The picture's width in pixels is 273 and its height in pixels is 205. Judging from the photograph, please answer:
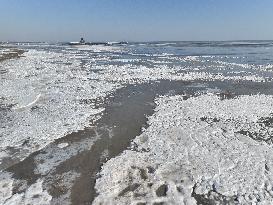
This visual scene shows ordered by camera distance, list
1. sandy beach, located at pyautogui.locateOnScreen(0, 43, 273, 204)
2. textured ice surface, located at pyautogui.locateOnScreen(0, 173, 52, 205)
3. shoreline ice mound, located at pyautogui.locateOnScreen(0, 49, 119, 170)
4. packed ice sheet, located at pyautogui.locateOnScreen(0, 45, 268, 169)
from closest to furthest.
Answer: textured ice surface, located at pyautogui.locateOnScreen(0, 173, 52, 205) → sandy beach, located at pyautogui.locateOnScreen(0, 43, 273, 204) → shoreline ice mound, located at pyautogui.locateOnScreen(0, 49, 119, 170) → packed ice sheet, located at pyautogui.locateOnScreen(0, 45, 268, 169)

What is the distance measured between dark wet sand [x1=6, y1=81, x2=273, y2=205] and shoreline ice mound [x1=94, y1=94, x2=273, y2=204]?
15.2 inches

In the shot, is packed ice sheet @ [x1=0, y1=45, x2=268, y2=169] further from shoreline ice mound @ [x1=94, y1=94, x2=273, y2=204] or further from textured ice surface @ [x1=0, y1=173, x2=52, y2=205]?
shoreline ice mound @ [x1=94, y1=94, x2=273, y2=204]

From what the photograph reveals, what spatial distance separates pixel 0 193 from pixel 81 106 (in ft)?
31.2

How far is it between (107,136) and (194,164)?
3.96m

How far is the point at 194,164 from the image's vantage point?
10.5 m

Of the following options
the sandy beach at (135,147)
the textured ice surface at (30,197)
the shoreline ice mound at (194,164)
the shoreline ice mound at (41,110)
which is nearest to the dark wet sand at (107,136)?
the sandy beach at (135,147)

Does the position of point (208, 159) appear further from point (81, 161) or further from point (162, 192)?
point (81, 161)

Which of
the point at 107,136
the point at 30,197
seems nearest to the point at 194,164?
the point at 107,136

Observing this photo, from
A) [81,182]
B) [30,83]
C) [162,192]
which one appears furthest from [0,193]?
[30,83]

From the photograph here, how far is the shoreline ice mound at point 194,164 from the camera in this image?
8617 millimetres

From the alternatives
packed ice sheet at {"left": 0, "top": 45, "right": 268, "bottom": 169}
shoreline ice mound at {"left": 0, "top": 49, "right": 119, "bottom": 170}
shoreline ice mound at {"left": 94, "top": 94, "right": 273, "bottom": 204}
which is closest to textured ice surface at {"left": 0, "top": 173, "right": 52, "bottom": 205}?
shoreline ice mound at {"left": 94, "top": 94, "right": 273, "bottom": 204}

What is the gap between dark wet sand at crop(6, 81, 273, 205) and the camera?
9273mm

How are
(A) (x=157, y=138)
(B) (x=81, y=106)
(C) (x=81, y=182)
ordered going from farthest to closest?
(B) (x=81, y=106) < (A) (x=157, y=138) < (C) (x=81, y=182)

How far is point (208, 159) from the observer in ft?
35.6
